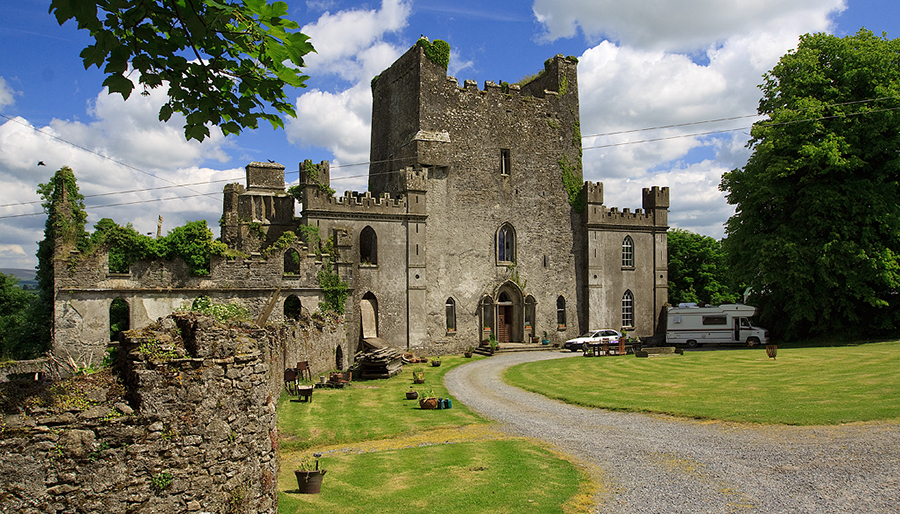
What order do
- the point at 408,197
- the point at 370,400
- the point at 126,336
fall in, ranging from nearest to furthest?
1. the point at 126,336
2. the point at 370,400
3. the point at 408,197

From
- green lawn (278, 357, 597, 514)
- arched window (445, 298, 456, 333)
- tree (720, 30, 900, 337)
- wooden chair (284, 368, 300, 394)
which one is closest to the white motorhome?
tree (720, 30, 900, 337)

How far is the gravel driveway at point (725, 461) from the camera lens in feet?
35.8

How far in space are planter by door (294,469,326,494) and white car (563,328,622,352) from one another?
2825 cm

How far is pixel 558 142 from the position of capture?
40.8 meters

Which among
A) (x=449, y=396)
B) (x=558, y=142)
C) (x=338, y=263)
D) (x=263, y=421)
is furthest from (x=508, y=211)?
(x=263, y=421)

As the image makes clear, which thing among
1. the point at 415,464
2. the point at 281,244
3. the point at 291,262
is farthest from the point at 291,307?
the point at 415,464

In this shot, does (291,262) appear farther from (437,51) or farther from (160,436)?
(160,436)

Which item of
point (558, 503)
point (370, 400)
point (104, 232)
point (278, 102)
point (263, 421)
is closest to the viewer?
point (278, 102)

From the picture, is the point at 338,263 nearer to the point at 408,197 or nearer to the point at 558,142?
the point at 408,197

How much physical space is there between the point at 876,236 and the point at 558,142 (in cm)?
1926

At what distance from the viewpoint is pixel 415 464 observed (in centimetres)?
1371

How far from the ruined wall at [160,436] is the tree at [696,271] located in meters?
49.9

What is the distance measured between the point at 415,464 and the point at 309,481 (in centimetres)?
335

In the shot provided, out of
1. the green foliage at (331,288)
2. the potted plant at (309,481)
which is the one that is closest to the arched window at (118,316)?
the green foliage at (331,288)
